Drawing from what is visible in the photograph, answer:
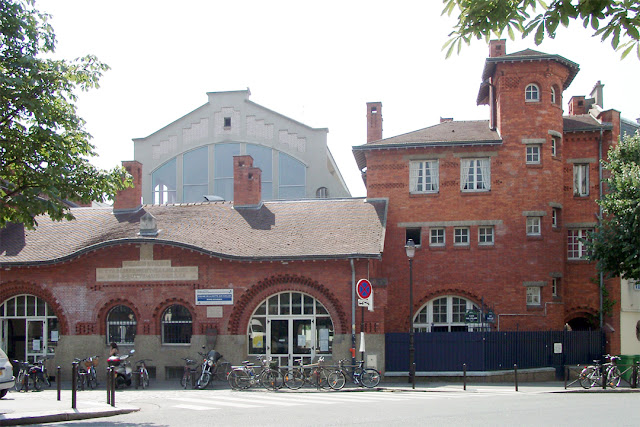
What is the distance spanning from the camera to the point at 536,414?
598 inches

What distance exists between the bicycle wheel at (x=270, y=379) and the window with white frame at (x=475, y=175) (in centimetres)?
1285

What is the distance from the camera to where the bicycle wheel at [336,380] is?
2386cm

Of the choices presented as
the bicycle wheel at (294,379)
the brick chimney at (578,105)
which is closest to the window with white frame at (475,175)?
the brick chimney at (578,105)

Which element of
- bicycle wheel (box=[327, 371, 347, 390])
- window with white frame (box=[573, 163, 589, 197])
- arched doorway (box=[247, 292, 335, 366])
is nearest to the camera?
bicycle wheel (box=[327, 371, 347, 390])

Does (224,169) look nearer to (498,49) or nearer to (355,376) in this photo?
(498,49)

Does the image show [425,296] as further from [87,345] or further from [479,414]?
[479,414]

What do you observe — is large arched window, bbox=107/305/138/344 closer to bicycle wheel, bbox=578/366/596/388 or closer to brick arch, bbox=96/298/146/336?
brick arch, bbox=96/298/146/336

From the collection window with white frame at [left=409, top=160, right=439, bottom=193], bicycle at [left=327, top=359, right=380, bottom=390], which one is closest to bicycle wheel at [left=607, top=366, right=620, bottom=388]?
bicycle at [left=327, top=359, right=380, bottom=390]

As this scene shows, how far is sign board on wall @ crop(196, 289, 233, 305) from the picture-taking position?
28594 millimetres

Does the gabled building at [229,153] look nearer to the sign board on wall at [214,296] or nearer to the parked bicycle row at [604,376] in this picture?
the sign board on wall at [214,296]

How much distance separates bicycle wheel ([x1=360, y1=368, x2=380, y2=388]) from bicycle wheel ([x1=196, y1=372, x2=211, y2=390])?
17.3 feet

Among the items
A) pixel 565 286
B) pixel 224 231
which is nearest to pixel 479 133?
pixel 565 286

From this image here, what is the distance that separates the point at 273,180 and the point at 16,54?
98.4 feet

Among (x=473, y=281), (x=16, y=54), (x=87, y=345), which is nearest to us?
(x=16, y=54)
